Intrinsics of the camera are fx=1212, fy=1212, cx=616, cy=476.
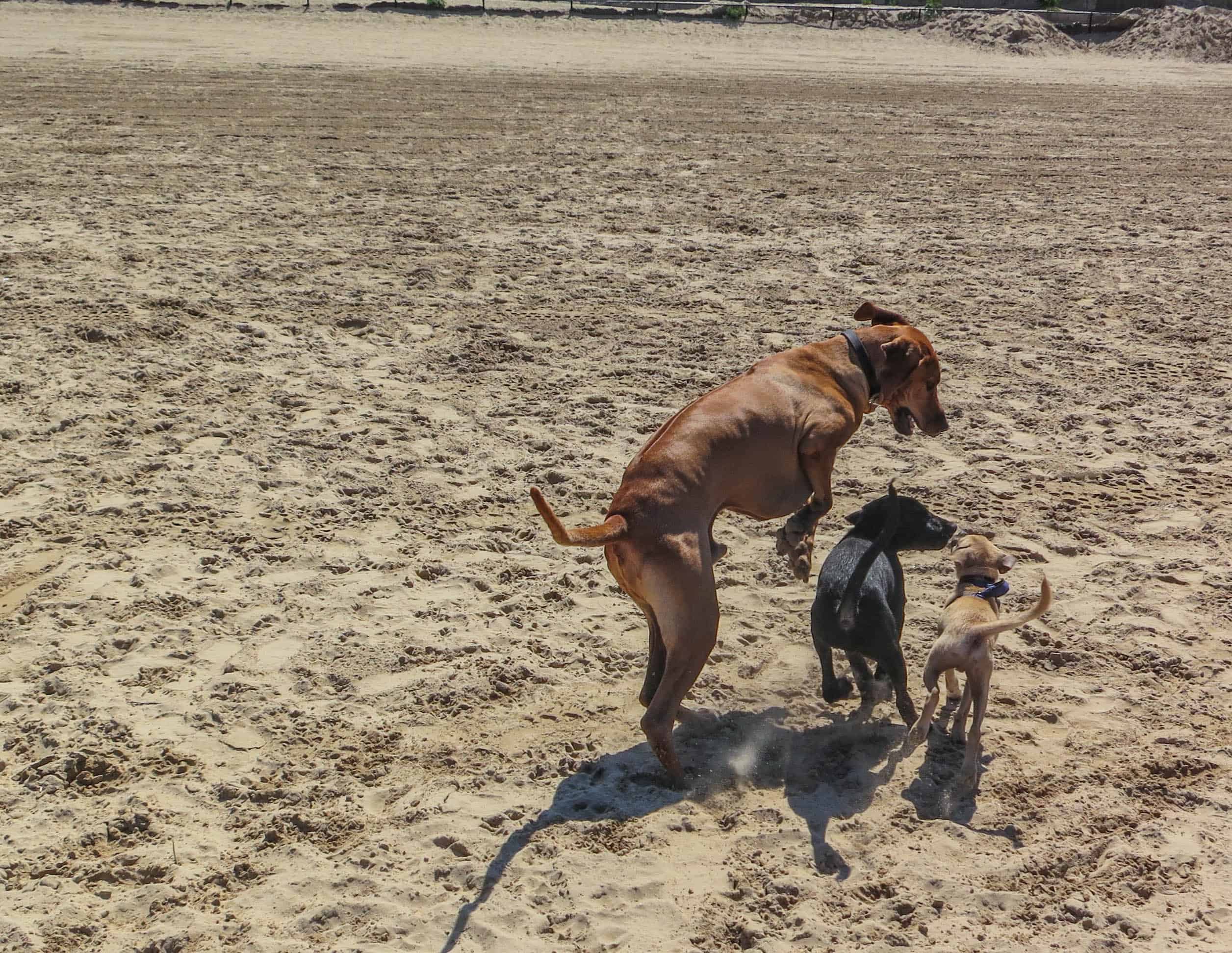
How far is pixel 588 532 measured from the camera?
4191mm

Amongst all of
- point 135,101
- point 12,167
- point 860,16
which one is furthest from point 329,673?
point 860,16

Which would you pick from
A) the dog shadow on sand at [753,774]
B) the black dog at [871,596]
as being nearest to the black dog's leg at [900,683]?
the black dog at [871,596]

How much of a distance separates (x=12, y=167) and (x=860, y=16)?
69.7 feet

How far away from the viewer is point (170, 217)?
10.7 meters

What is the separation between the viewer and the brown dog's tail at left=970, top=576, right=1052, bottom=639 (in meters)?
4.43

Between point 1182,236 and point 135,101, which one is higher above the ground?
point 135,101

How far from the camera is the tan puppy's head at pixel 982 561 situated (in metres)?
5.09

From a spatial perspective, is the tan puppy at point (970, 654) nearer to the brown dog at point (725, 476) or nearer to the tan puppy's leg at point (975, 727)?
the tan puppy's leg at point (975, 727)

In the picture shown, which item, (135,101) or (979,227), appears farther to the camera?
(135,101)

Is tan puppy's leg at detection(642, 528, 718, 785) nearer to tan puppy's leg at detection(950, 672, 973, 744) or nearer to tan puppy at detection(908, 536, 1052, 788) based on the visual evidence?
tan puppy at detection(908, 536, 1052, 788)

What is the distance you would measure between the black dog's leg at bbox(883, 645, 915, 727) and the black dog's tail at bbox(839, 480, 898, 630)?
209 mm

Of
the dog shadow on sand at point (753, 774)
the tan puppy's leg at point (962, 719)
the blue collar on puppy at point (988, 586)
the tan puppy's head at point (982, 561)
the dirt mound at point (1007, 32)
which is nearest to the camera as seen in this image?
the dog shadow on sand at point (753, 774)

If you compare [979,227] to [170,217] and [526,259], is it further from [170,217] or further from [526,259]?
[170,217]

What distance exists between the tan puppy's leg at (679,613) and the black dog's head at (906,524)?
117 cm
